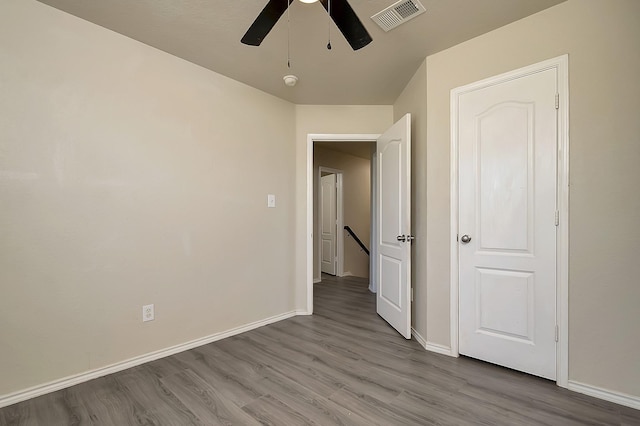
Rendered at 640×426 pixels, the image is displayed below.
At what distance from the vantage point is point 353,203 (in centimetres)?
611

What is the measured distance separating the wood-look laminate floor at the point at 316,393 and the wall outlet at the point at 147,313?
0.34m

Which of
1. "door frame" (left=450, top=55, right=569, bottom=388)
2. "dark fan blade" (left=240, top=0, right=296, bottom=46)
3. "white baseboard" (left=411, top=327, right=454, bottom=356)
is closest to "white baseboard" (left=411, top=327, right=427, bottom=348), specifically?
"white baseboard" (left=411, top=327, right=454, bottom=356)

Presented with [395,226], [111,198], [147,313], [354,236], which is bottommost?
[147,313]

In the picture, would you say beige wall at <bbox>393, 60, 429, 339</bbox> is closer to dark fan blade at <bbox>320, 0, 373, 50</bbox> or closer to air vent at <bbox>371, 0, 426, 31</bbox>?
air vent at <bbox>371, 0, 426, 31</bbox>

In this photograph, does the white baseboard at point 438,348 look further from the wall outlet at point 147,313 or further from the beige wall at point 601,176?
the wall outlet at point 147,313

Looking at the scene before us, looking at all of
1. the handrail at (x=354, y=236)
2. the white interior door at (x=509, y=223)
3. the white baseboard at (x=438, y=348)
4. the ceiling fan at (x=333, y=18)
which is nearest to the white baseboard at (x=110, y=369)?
the white baseboard at (x=438, y=348)

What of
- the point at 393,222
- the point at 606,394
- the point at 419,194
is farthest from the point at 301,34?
the point at 606,394

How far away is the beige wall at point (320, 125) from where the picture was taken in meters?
3.43

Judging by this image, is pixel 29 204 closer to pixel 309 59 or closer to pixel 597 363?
pixel 309 59

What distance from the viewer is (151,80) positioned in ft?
7.60

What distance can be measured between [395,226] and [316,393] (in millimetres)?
1621

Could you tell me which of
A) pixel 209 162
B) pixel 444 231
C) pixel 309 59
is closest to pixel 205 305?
pixel 209 162

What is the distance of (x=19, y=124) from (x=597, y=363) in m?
3.78

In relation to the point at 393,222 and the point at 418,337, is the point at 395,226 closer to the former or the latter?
the point at 393,222
